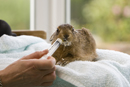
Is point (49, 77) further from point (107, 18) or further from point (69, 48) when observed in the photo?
point (107, 18)

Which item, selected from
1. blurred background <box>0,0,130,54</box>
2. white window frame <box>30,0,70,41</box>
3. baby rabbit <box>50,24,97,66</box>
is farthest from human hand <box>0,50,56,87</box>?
white window frame <box>30,0,70,41</box>

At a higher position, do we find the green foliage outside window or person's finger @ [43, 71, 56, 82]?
the green foliage outside window

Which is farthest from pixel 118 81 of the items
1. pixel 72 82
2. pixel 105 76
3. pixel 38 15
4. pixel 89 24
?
pixel 38 15

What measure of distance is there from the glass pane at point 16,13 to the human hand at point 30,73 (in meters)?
1.35

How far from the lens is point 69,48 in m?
0.83

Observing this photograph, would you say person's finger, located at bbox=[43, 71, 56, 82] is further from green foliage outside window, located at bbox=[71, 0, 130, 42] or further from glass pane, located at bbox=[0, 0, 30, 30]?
glass pane, located at bbox=[0, 0, 30, 30]

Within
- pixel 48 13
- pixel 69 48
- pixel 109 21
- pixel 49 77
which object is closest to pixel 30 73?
pixel 49 77

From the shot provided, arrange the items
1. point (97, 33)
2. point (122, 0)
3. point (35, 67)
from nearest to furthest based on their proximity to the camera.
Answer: point (35, 67)
point (122, 0)
point (97, 33)

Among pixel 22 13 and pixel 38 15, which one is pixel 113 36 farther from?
pixel 22 13

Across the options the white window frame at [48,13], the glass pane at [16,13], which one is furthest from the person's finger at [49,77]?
the glass pane at [16,13]

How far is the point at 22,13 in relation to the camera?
2.00m

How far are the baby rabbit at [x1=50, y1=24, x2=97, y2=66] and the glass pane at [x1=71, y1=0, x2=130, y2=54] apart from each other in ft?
2.04

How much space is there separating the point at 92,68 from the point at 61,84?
0.13 meters

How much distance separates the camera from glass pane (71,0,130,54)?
4.75 feet
